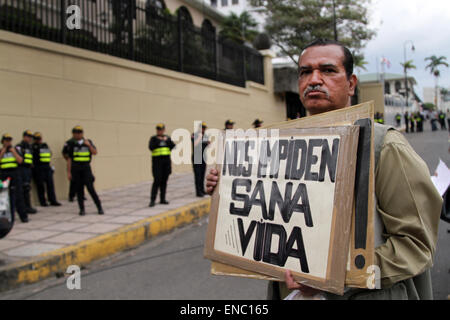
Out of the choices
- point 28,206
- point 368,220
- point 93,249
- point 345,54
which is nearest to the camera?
point 368,220

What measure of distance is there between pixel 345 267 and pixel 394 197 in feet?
0.92

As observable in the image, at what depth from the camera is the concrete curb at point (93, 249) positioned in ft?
14.1

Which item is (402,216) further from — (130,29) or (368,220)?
(130,29)

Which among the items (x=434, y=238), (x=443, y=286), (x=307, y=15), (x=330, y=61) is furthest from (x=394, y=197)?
(x=307, y=15)

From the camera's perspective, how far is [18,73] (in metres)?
7.91

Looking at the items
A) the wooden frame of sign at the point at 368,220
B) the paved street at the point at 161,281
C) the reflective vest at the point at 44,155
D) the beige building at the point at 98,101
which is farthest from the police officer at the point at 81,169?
the wooden frame of sign at the point at 368,220

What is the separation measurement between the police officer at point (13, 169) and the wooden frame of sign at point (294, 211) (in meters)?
6.06

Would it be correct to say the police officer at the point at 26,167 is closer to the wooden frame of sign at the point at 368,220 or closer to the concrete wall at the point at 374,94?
the wooden frame of sign at the point at 368,220

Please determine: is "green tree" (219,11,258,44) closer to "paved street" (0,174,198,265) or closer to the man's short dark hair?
"paved street" (0,174,198,265)

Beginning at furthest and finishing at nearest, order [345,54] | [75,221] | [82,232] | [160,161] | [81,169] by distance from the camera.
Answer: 1. [160,161]
2. [81,169]
3. [75,221]
4. [82,232]
5. [345,54]

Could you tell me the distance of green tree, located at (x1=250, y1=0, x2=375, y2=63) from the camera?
21.4 metres

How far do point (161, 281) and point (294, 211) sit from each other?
310 cm

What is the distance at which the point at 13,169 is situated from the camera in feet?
22.1

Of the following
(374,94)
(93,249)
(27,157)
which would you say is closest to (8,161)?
(27,157)
